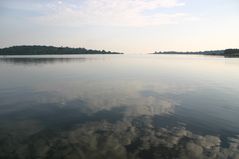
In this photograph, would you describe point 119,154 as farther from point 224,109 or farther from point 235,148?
point 224,109

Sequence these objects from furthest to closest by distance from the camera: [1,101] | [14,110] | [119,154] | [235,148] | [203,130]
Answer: [1,101]
[14,110]
[203,130]
[235,148]
[119,154]

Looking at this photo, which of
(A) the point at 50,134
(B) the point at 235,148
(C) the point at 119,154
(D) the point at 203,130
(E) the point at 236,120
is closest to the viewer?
(C) the point at 119,154

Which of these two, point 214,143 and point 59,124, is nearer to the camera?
point 214,143

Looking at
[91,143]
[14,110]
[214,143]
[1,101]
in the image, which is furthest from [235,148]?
[1,101]

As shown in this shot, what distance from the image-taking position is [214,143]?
12930 mm

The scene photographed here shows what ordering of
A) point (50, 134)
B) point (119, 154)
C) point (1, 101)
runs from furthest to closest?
point (1, 101) < point (50, 134) < point (119, 154)

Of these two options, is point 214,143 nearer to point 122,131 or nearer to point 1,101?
point 122,131

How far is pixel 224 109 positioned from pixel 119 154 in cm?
1375

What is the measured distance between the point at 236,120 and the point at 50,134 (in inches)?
558

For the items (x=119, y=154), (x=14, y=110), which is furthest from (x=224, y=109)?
(x=14, y=110)

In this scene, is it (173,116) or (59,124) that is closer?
(59,124)

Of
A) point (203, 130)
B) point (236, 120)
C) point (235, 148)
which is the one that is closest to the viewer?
point (235, 148)

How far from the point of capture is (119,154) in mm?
11242

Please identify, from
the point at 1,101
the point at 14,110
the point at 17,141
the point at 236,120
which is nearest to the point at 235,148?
the point at 236,120
